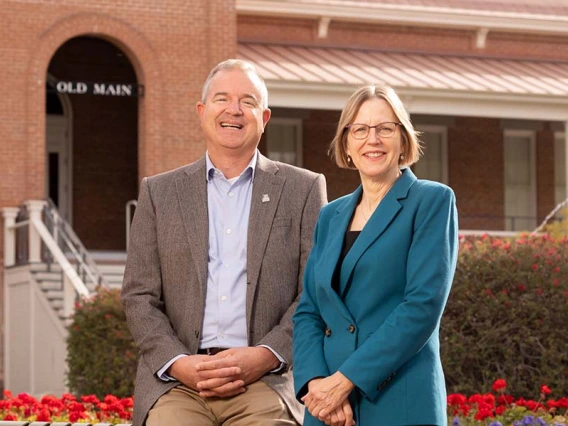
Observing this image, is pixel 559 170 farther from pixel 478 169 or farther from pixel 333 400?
pixel 333 400

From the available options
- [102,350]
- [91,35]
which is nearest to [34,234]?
[91,35]

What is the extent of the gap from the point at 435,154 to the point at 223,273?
20.9m

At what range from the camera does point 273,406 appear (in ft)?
15.3

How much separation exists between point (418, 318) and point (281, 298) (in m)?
0.89

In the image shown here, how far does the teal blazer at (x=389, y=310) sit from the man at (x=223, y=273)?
39cm

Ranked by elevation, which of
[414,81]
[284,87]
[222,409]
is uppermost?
[414,81]

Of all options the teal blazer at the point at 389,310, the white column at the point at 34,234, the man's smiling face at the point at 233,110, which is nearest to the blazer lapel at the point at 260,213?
the man's smiling face at the point at 233,110

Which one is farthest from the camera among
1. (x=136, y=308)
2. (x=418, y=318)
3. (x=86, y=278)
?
(x=86, y=278)

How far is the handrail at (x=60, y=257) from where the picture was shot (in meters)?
17.3

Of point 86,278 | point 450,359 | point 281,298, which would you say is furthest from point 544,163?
point 281,298

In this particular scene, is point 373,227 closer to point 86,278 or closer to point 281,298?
point 281,298

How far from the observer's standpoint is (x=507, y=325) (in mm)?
11000

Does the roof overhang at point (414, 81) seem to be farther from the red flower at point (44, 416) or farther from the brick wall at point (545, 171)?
the red flower at point (44, 416)

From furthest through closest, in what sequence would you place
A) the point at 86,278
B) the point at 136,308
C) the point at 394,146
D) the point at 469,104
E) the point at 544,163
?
the point at 544,163, the point at 469,104, the point at 86,278, the point at 136,308, the point at 394,146
